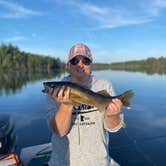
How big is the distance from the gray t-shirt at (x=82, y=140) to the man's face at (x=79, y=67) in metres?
0.32

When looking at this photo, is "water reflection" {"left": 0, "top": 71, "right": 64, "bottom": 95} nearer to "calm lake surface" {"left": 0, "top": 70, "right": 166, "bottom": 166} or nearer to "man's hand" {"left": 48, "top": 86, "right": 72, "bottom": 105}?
"calm lake surface" {"left": 0, "top": 70, "right": 166, "bottom": 166}

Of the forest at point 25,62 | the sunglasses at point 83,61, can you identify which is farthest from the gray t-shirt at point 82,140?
the forest at point 25,62

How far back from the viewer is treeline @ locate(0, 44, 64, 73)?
88500mm

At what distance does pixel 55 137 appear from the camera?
9.03 ft

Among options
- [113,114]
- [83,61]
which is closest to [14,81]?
[83,61]

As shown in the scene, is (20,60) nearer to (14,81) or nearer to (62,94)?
(14,81)

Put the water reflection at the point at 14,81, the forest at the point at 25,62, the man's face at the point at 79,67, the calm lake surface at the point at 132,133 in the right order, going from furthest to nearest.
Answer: the forest at the point at 25,62 → the water reflection at the point at 14,81 → the calm lake surface at the point at 132,133 → the man's face at the point at 79,67

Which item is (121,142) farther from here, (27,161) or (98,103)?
(98,103)

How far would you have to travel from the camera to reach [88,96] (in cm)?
264

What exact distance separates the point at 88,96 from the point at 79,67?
0.35 meters

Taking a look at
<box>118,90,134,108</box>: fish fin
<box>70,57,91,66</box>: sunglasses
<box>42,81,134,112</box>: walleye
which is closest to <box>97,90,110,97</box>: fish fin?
<box>42,81,134,112</box>: walleye

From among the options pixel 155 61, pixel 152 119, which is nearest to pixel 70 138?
pixel 152 119

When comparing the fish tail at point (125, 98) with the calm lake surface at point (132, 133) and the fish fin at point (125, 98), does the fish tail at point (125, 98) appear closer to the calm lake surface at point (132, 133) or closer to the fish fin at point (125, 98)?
the fish fin at point (125, 98)

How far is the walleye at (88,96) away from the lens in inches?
99.5
